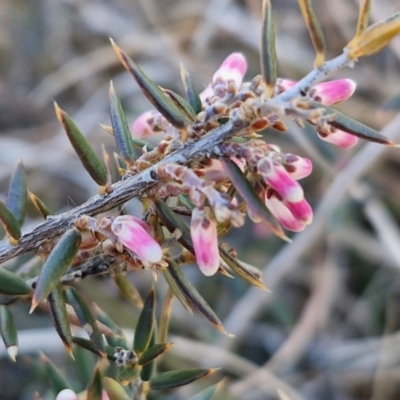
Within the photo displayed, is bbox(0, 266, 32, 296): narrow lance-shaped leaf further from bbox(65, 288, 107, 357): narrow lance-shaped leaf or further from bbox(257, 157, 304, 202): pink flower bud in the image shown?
bbox(257, 157, 304, 202): pink flower bud

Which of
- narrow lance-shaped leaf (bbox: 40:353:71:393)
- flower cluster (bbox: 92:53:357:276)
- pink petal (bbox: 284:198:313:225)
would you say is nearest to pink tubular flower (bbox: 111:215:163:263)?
flower cluster (bbox: 92:53:357:276)

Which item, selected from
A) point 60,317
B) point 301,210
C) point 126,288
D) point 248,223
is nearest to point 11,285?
point 60,317

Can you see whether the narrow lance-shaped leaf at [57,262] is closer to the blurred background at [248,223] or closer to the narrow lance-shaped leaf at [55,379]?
the narrow lance-shaped leaf at [55,379]

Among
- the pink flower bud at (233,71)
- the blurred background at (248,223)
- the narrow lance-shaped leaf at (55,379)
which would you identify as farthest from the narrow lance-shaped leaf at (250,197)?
the blurred background at (248,223)

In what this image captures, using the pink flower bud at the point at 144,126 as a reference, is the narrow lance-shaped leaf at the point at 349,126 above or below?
below

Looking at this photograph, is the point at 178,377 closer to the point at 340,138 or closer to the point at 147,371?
the point at 147,371

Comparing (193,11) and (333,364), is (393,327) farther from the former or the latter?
(193,11)

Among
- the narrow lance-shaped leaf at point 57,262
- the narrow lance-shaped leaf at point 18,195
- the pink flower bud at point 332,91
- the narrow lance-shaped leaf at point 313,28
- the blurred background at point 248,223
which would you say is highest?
the narrow lance-shaped leaf at point 313,28
